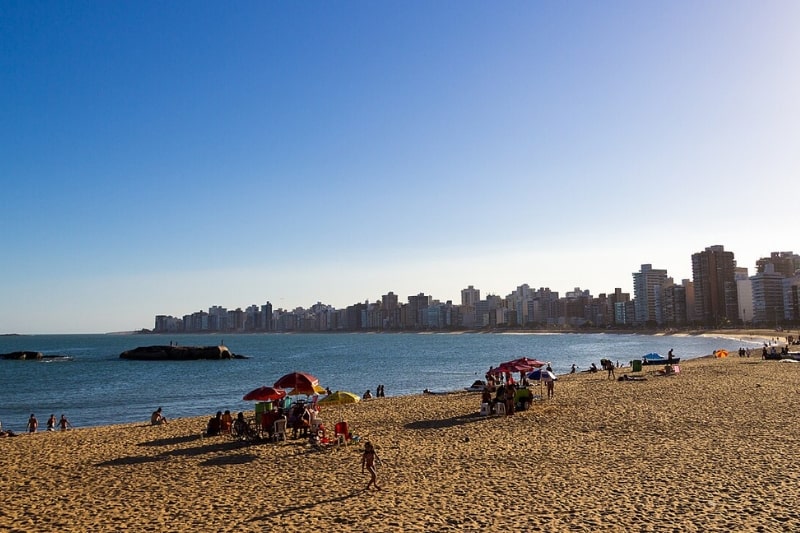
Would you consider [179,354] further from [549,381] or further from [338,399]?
[549,381]

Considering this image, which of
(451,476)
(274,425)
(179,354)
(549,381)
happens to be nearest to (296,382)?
(274,425)

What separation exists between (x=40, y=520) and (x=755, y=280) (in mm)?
214227

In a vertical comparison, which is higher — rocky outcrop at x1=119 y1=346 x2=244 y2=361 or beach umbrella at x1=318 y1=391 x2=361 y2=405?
beach umbrella at x1=318 y1=391 x2=361 y2=405

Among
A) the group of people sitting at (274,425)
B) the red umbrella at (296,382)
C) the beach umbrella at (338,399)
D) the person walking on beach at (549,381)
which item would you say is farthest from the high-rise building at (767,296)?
the red umbrella at (296,382)

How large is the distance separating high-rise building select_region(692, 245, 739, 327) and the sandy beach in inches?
7620

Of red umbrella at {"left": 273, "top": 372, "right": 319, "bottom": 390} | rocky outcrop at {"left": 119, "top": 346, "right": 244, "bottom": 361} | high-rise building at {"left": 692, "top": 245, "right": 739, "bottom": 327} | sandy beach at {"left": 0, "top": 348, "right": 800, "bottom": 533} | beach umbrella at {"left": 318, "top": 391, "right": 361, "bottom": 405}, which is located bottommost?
rocky outcrop at {"left": 119, "top": 346, "right": 244, "bottom": 361}

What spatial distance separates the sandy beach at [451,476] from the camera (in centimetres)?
1102

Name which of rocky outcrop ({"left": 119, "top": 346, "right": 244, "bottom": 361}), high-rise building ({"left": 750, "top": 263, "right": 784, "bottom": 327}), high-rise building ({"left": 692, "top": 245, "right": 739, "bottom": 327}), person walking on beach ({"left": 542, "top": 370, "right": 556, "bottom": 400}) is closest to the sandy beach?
person walking on beach ({"left": 542, "top": 370, "right": 556, "bottom": 400})

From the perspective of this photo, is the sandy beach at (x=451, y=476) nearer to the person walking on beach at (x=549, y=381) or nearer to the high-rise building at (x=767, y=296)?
the person walking on beach at (x=549, y=381)

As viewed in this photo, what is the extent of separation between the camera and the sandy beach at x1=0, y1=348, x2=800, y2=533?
36.1 feet

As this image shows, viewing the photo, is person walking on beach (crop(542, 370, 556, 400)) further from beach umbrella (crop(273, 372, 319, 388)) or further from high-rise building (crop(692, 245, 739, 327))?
high-rise building (crop(692, 245, 739, 327))

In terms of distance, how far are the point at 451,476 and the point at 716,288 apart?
210 metres

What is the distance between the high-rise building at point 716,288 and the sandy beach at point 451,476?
193560 millimetres

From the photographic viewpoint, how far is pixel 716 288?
197000 millimetres
